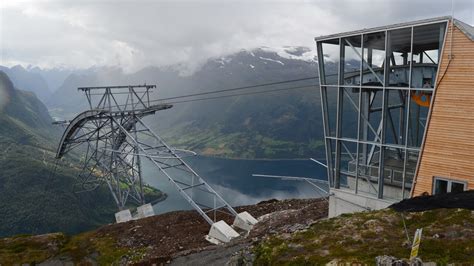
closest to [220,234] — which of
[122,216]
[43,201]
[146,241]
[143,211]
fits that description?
[146,241]

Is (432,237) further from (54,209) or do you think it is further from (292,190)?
(54,209)

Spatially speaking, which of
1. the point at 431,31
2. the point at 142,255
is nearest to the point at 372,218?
the point at 431,31

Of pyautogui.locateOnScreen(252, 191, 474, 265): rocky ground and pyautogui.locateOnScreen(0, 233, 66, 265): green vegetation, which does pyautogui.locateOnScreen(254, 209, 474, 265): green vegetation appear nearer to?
pyautogui.locateOnScreen(252, 191, 474, 265): rocky ground

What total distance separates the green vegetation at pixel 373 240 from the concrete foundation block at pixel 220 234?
11.0 m

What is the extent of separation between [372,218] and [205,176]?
171m

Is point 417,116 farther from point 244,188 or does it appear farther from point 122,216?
point 244,188

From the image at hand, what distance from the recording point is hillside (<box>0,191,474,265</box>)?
15.8 meters

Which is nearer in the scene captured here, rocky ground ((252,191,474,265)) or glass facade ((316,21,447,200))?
rocky ground ((252,191,474,265))

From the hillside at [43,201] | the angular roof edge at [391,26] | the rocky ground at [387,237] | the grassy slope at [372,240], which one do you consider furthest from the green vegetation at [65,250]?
the hillside at [43,201]

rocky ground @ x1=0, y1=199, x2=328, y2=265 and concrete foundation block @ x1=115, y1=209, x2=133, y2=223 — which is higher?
rocky ground @ x1=0, y1=199, x2=328, y2=265

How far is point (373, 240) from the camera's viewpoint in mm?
17672

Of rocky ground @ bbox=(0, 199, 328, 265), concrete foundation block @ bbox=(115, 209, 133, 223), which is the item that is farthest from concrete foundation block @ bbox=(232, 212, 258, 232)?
concrete foundation block @ bbox=(115, 209, 133, 223)

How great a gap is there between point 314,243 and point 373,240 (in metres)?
2.77

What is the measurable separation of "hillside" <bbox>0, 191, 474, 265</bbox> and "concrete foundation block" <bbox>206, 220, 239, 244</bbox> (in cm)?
79
